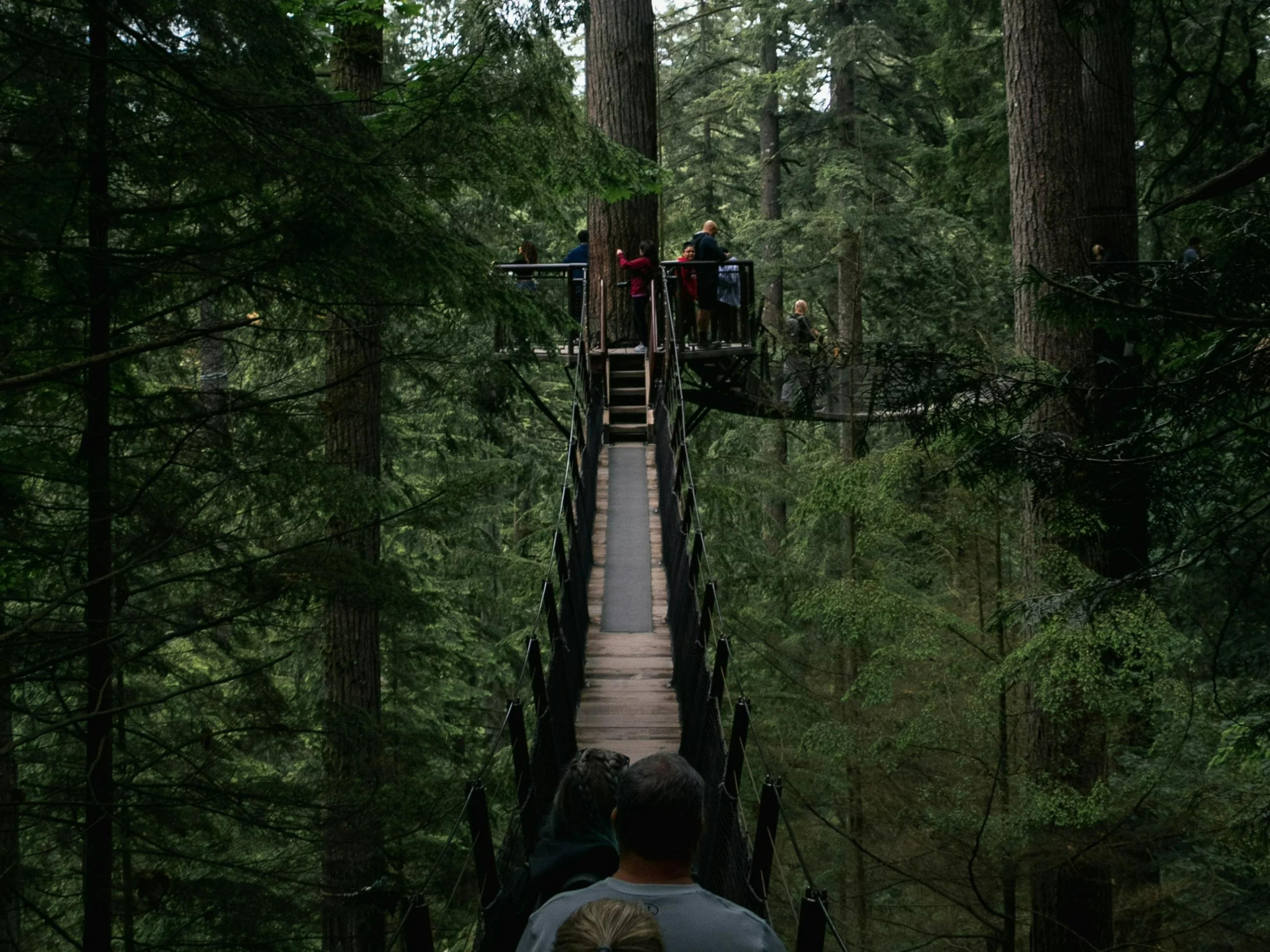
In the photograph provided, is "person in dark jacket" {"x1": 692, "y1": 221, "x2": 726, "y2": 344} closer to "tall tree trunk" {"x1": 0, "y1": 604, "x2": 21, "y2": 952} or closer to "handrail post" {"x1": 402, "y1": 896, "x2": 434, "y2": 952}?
"tall tree trunk" {"x1": 0, "y1": 604, "x2": 21, "y2": 952}

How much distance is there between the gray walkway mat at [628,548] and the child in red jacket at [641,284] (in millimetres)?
1638

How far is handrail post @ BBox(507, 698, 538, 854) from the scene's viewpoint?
4.37 meters

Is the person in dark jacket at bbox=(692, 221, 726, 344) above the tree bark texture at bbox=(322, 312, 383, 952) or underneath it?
above

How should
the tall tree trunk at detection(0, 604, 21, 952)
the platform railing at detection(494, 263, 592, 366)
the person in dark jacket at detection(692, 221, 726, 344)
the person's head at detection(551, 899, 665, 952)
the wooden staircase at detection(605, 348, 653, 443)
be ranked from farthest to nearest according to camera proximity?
the person in dark jacket at detection(692, 221, 726, 344) < the wooden staircase at detection(605, 348, 653, 443) < the platform railing at detection(494, 263, 592, 366) < the tall tree trunk at detection(0, 604, 21, 952) < the person's head at detection(551, 899, 665, 952)

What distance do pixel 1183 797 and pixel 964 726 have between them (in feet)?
6.68

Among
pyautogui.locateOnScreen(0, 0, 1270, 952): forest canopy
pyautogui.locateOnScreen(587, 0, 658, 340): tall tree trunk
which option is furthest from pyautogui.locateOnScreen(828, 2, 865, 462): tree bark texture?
pyautogui.locateOnScreen(587, 0, 658, 340): tall tree trunk

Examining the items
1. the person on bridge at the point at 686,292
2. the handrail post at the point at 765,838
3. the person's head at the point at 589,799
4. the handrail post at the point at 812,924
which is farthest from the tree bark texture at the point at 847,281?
the handrail post at the point at 812,924

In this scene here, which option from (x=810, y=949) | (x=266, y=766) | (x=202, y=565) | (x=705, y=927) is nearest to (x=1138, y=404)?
(x=810, y=949)

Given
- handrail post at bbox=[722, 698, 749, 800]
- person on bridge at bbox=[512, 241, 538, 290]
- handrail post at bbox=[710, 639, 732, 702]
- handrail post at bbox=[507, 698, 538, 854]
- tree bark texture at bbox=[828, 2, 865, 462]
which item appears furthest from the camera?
person on bridge at bbox=[512, 241, 538, 290]

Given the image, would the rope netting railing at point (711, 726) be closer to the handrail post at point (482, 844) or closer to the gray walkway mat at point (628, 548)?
the gray walkway mat at point (628, 548)

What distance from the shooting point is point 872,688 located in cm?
870

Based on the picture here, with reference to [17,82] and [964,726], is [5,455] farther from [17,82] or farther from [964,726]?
[964,726]

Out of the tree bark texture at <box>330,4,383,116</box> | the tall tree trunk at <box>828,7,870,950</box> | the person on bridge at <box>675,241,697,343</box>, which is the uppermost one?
the tree bark texture at <box>330,4,383,116</box>

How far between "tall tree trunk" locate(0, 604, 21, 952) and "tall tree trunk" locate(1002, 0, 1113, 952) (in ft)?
17.8
